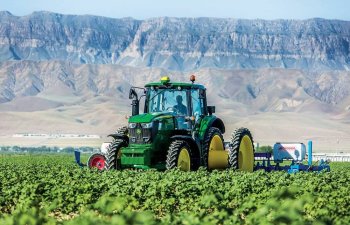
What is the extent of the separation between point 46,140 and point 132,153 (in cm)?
16802

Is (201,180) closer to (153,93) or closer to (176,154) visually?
(176,154)

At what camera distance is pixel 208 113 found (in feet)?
72.8

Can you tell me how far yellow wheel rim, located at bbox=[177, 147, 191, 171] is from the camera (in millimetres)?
20328

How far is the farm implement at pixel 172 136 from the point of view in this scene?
2044cm

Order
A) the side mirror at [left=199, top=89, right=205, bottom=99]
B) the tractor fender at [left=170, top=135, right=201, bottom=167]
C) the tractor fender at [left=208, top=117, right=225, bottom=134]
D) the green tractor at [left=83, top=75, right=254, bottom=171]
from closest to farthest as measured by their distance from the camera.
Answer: the tractor fender at [left=170, top=135, right=201, bottom=167] < the green tractor at [left=83, top=75, right=254, bottom=171] < the side mirror at [left=199, top=89, right=205, bottom=99] < the tractor fender at [left=208, top=117, right=225, bottom=134]

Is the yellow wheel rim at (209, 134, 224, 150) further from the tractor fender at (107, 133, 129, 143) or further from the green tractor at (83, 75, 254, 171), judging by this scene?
the tractor fender at (107, 133, 129, 143)

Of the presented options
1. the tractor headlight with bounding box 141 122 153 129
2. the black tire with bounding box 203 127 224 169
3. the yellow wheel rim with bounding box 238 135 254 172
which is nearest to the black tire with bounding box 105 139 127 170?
the tractor headlight with bounding box 141 122 153 129

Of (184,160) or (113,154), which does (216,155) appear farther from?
(113,154)

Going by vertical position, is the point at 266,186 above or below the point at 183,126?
below

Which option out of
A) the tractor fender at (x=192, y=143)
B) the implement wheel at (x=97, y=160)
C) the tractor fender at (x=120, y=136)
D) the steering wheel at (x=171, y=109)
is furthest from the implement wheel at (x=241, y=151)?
the implement wheel at (x=97, y=160)

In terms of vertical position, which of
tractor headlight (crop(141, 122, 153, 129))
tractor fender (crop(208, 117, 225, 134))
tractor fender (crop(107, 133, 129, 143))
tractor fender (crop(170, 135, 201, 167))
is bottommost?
tractor fender (crop(170, 135, 201, 167))

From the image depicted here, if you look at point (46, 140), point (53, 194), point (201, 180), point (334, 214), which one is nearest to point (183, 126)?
point (201, 180)

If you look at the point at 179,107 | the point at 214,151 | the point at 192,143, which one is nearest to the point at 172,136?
the point at 192,143

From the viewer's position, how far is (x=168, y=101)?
21547 millimetres
